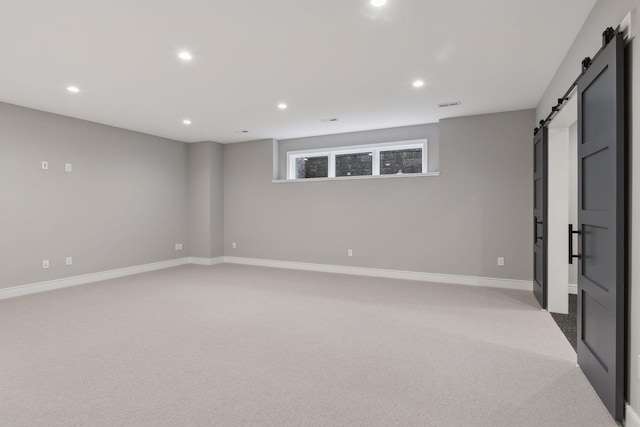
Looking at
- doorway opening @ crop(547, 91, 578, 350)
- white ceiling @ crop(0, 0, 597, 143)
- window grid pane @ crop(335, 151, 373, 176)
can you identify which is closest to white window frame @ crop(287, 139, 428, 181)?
window grid pane @ crop(335, 151, 373, 176)

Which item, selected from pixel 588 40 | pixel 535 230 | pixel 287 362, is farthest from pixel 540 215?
pixel 287 362

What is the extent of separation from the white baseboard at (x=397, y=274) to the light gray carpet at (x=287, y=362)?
589 mm

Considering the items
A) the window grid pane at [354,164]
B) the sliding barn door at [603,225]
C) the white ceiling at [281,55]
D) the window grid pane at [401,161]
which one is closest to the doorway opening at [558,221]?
the white ceiling at [281,55]

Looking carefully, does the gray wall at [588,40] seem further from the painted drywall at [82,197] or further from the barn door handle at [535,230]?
the painted drywall at [82,197]

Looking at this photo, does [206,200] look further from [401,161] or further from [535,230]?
[535,230]

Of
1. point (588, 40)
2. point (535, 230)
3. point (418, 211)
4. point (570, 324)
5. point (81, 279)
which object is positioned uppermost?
point (588, 40)

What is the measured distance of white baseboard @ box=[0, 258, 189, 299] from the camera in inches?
182

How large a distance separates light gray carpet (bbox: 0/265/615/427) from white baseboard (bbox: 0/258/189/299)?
0.24 meters

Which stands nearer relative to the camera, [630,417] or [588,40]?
[630,417]

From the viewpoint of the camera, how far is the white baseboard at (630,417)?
5.60 feet

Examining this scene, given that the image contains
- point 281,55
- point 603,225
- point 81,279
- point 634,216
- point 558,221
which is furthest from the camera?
point 81,279

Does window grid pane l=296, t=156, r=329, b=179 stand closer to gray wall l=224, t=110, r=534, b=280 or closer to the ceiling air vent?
gray wall l=224, t=110, r=534, b=280

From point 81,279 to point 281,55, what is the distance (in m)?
4.82

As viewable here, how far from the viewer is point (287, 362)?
2.60m
